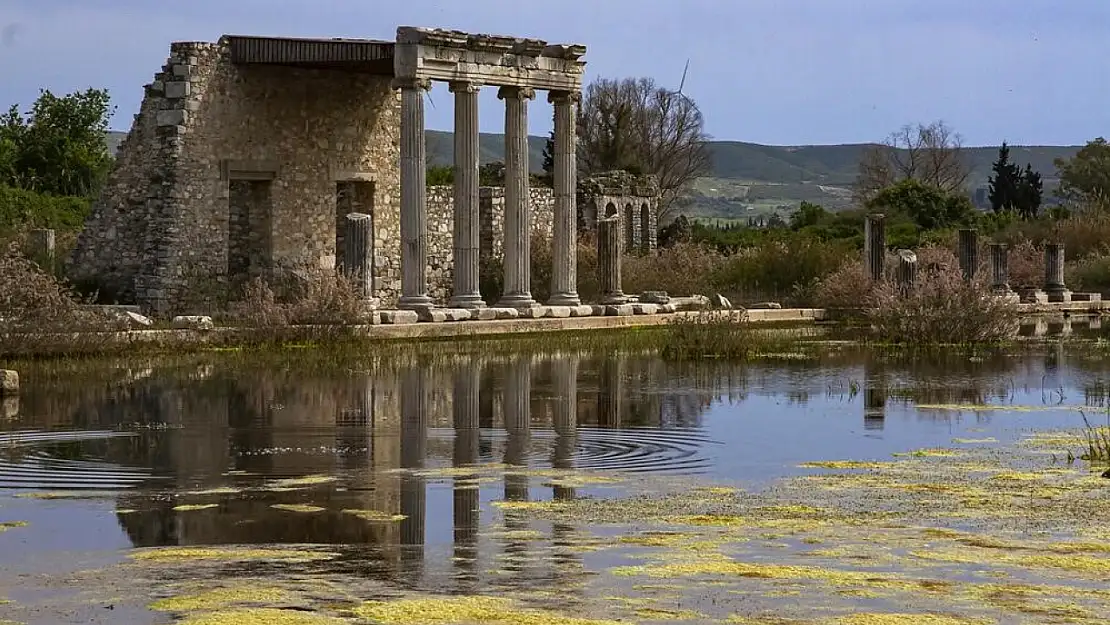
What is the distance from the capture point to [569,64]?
34875mm

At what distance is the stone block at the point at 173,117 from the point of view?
32.2 meters

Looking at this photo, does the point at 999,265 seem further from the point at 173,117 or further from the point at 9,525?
the point at 9,525

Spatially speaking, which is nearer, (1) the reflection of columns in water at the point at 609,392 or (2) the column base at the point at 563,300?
(1) the reflection of columns in water at the point at 609,392

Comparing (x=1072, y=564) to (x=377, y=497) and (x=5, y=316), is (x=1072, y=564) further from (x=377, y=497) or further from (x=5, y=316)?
(x=5, y=316)

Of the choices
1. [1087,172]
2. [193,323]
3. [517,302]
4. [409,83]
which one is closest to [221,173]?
[409,83]

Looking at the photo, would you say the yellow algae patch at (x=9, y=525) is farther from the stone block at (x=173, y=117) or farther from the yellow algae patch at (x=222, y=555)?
the stone block at (x=173, y=117)

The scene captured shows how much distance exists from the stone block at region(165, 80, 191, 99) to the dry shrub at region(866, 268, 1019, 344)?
12096mm

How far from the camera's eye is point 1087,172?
94312 mm

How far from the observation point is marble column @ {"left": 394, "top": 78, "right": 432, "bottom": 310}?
32.0 meters

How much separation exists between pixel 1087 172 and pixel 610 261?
207ft

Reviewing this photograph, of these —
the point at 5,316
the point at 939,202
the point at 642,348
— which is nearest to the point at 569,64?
the point at 642,348

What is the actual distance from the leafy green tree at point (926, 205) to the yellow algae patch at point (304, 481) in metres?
55.4

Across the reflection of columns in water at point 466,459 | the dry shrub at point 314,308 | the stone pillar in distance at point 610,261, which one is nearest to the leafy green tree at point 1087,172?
the stone pillar in distance at point 610,261

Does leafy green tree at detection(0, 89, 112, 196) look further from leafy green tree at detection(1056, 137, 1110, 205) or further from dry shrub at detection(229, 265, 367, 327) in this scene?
leafy green tree at detection(1056, 137, 1110, 205)
